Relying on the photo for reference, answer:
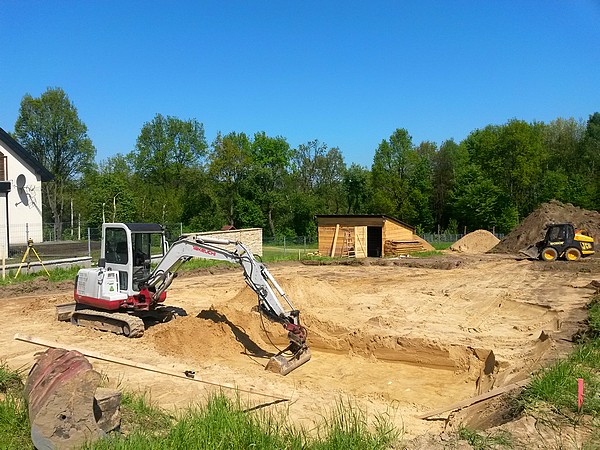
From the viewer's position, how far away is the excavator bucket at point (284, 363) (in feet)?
30.3

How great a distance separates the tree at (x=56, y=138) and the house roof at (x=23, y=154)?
687 inches

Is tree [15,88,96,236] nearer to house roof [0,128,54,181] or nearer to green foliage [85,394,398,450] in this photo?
house roof [0,128,54,181]

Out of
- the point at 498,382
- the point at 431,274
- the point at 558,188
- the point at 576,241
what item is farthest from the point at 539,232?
the point at 498,382

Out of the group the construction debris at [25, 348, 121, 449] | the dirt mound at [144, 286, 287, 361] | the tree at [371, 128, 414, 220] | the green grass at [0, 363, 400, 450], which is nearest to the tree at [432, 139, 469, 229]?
the tree at [371, 128, 414, 220]

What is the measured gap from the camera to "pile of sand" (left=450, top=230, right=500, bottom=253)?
36.4 meters

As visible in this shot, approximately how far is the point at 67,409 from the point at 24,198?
34483 mm

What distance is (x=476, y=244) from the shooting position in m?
36.9

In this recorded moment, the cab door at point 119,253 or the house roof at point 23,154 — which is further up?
the house roof at point 23,154

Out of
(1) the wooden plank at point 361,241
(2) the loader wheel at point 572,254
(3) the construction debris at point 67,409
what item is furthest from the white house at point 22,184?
(2) the loader wheel at point 572,254

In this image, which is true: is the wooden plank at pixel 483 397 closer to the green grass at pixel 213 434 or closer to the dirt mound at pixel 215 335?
the green grass at pixel 213 434

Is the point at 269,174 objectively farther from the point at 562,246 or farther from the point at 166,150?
the point at 562,246

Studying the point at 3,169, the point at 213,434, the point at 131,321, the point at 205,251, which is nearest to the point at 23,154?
the point at 3,169

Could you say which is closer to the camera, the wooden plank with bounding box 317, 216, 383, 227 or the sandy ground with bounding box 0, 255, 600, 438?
the sandy ground with bounding box 0, 255, 600, 438

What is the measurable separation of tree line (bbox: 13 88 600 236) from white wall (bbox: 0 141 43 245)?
351 inches
